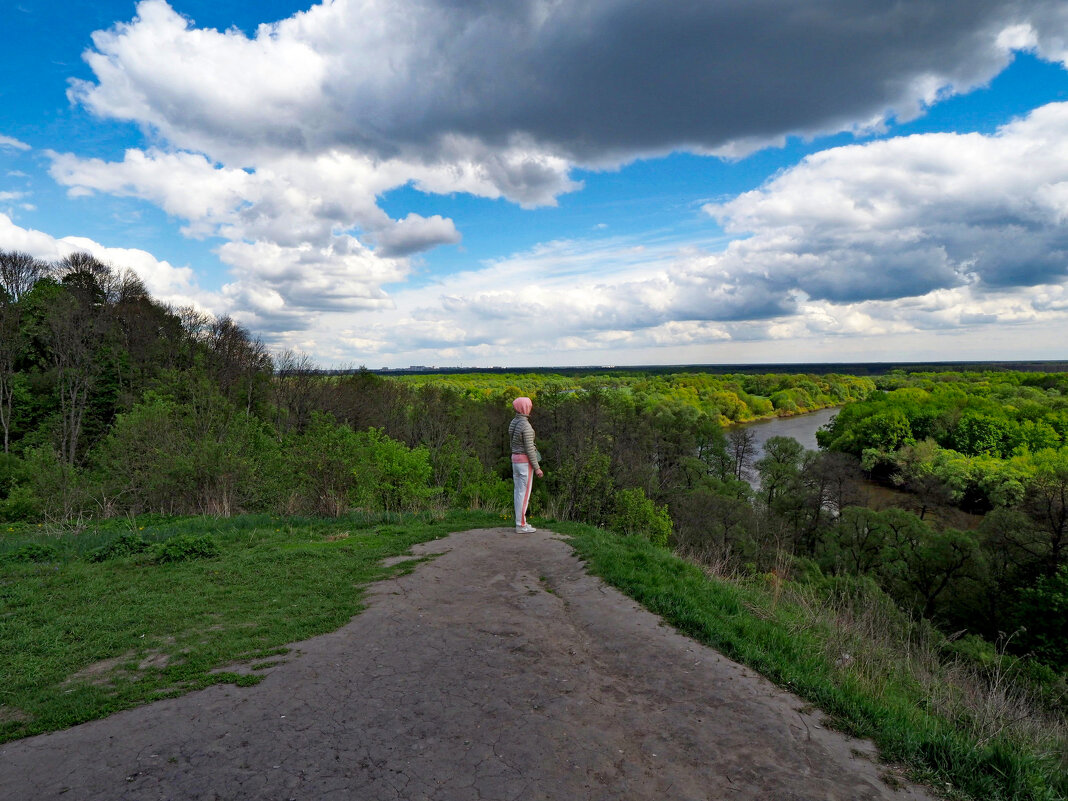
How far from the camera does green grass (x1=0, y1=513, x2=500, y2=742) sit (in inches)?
174

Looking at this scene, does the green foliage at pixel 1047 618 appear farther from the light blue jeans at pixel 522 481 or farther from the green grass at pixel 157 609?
the green grass at pixel 157 609

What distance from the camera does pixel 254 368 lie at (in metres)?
41.6

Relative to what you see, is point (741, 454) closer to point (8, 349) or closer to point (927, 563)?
point (927, 563)

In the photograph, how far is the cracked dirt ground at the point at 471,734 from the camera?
3.23m

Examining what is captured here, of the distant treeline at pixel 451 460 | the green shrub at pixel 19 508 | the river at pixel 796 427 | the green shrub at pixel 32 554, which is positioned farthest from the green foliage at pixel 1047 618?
the river at pixel 796 427

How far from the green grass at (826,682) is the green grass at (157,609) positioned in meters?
3.67

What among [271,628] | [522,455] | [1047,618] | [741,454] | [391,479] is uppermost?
[522,455]

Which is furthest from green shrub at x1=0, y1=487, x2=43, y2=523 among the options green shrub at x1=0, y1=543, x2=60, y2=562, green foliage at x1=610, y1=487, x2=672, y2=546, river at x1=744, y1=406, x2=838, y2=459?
river at x1=744, y1=406, x2=838, y2=459

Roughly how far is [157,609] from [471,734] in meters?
4.52

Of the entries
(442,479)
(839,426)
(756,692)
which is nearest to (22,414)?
(442,479)

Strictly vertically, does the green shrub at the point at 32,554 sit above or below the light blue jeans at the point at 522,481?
below

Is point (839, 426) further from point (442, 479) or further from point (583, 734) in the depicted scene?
point (583, 734)

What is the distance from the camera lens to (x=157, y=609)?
6.14 meters

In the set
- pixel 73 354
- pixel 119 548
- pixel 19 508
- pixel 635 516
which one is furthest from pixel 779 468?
pixel 73 354
